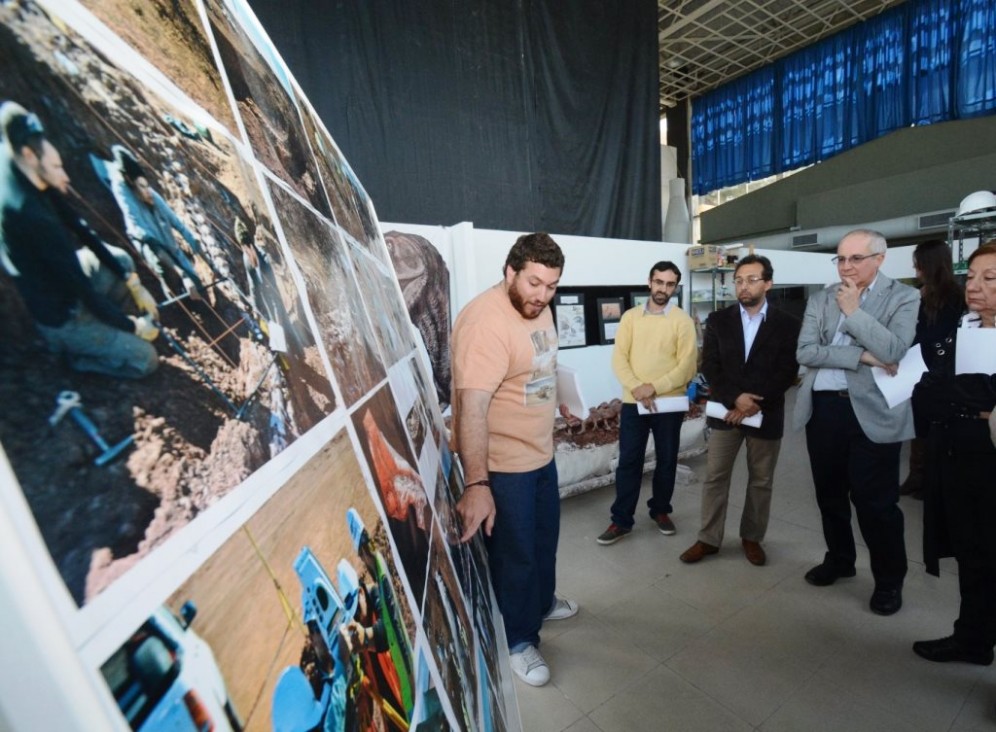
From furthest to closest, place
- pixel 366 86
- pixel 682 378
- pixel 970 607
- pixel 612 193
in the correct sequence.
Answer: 1. pixel 612 193
2. pixel 366 86
3. pixel 682 378
4. pixel 970 607

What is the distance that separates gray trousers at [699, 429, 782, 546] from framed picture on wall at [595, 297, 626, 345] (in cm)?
252

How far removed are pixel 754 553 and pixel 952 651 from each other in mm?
850

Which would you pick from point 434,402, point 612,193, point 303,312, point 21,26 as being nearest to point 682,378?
point 434,402

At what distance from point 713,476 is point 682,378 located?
0.59 meters

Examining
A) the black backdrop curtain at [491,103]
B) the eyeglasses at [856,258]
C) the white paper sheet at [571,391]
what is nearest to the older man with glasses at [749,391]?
the eyeglasses at [856,258]

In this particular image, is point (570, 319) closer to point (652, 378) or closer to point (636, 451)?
point (652, 378)

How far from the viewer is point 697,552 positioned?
2.63 meters

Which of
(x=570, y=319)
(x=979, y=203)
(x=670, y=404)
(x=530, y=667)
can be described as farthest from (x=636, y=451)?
(x=979, y=203)

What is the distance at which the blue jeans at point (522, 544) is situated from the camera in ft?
5.60

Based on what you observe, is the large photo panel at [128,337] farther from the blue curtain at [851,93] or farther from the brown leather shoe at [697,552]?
the blue curtain at [851,93]

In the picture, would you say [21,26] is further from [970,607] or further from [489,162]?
[489,162]

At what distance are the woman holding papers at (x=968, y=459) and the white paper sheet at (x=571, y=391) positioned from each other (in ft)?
4.11

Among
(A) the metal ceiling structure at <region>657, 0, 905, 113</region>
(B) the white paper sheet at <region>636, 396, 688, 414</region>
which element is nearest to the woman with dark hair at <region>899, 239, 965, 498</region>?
(B) the white paper sheet at <region>636, 396, 688, 414</region>

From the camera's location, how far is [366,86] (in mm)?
4105
